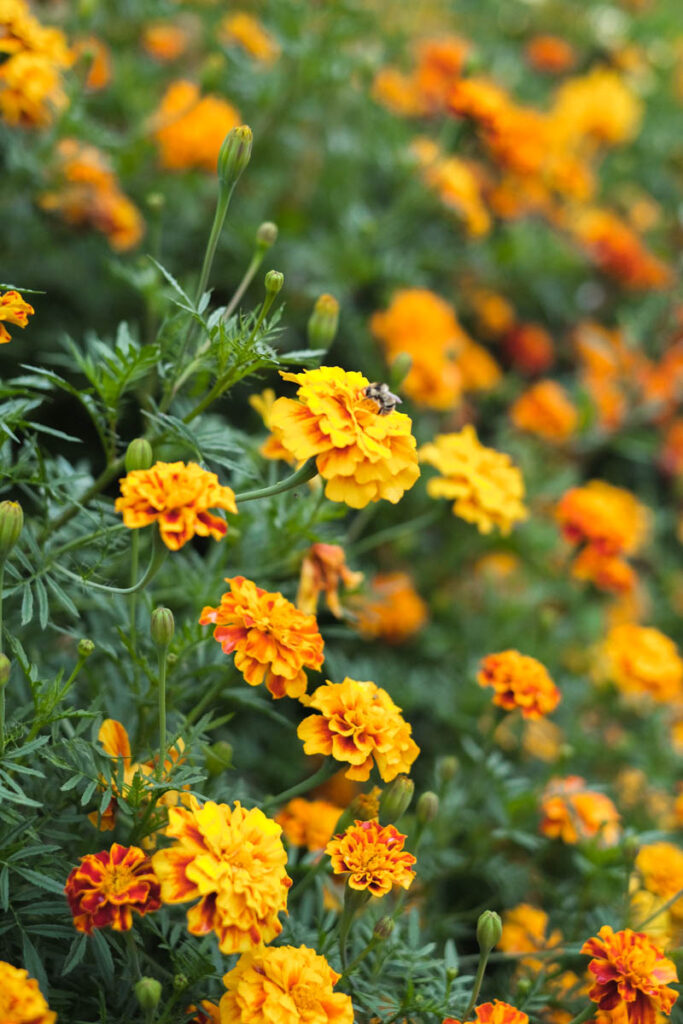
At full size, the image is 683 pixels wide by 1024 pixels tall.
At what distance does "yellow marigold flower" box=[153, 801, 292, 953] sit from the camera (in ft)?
2.52

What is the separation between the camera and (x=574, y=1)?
324 cm

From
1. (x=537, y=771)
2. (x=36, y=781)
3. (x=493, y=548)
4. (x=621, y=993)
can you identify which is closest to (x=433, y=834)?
(x=537, y=771)

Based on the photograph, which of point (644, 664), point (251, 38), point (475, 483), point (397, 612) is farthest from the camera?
point (251, 38)

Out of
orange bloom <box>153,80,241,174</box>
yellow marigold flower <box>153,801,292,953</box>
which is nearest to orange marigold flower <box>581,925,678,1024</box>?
yellow marigold flower <box>153,801,292,953</box>

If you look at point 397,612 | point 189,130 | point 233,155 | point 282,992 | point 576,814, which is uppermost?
point 233,155

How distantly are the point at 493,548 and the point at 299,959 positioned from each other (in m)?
1.26

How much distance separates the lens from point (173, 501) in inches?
32.6

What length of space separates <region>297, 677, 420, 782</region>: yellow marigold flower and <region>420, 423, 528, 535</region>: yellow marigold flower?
37 centimetres

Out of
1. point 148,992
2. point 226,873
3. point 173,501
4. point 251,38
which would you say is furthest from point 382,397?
point 251,38

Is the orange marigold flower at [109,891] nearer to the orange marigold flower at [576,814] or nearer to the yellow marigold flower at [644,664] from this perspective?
the orange marigold flower at [576,814]

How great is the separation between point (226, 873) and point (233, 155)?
67 centimetres

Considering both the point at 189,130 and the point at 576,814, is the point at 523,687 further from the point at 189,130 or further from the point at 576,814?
the point at 189,130

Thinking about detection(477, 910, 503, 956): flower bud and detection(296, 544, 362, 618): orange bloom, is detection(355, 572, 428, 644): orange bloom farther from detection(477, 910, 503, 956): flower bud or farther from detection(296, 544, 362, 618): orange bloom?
detection(477, 910, 503, 956): flower bud

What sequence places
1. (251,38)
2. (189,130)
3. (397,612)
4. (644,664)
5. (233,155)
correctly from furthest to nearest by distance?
1. (251,38)
2. (189,130)
3. (397,612)
4. (644,664)
5. (233,155)
